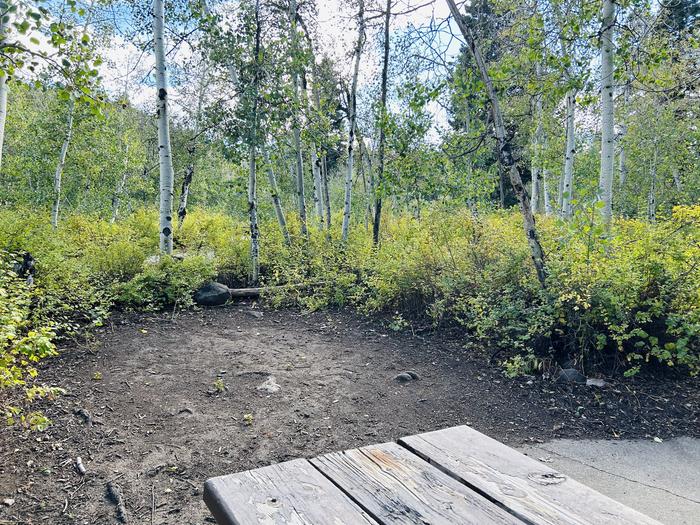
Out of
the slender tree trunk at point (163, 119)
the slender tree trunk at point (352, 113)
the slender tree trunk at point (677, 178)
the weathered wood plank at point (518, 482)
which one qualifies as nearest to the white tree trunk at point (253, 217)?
the slender tree trunk at point (163, 119)

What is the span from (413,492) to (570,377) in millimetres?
3887

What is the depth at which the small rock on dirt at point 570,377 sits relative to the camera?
4402mm

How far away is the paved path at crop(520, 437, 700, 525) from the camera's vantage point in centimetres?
275

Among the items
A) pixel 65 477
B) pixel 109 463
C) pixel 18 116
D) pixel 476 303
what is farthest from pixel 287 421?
pixel 18 116

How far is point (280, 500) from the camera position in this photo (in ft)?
3.72

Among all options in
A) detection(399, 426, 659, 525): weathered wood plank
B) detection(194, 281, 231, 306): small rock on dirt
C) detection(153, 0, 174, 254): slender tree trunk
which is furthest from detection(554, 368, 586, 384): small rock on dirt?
detection(153, 0, 174, 254): slender tree trunk

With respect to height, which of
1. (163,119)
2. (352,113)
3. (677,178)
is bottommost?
(677,178)

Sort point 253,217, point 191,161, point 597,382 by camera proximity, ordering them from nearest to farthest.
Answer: point 597,382
point 253,217
point 191,161

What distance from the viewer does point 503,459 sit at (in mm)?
1365

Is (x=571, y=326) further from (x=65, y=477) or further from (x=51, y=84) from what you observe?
(x=51, y=84)

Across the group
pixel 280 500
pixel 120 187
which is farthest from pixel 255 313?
pixel 120 187

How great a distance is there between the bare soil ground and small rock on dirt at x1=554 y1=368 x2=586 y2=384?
0.12 metres

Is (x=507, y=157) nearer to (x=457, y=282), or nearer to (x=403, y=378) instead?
(x=457, y=282)

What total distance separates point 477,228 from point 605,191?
195 cm
